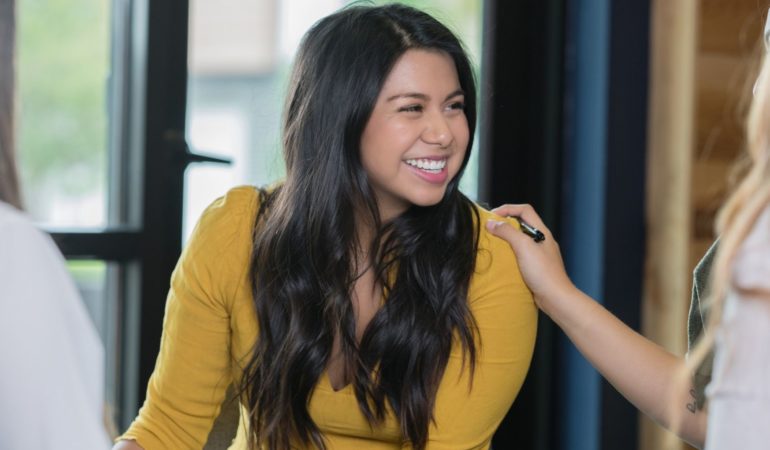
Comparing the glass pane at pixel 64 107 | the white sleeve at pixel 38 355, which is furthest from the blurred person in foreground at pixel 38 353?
the glass pane at pixel 64 107

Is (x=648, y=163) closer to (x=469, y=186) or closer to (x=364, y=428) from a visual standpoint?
(x=469, y=186)

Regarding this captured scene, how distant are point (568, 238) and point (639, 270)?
0.21 m

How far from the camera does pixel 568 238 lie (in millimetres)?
2707

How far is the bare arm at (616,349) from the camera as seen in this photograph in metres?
1.45

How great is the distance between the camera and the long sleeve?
1696 millimetres

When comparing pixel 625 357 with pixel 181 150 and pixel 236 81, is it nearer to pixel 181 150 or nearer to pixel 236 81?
pixel 181 150

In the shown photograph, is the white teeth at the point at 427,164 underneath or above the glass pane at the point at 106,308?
above

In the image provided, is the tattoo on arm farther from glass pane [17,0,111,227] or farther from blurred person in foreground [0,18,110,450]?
glass pane [17,0,111,227]

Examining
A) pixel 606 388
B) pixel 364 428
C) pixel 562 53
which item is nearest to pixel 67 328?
pixel 364 428

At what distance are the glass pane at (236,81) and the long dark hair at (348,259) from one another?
2.21 ft

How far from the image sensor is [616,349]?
4.94ft

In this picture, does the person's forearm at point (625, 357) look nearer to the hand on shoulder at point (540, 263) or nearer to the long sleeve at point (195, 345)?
the hand on shoulder at point (540, 263)

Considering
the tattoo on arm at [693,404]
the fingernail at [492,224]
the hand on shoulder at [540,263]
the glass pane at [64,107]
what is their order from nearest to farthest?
the tattoo on arm at [693,404]
the hand on shoulder at [540,263]
the fingernail at [492,224]
the glass pane at [64,107]

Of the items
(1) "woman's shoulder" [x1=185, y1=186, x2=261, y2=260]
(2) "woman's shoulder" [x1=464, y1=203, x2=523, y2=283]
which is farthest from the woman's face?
(1) "woman's shoulder" [x1=185, y1=186, x2=261, y2=260]
